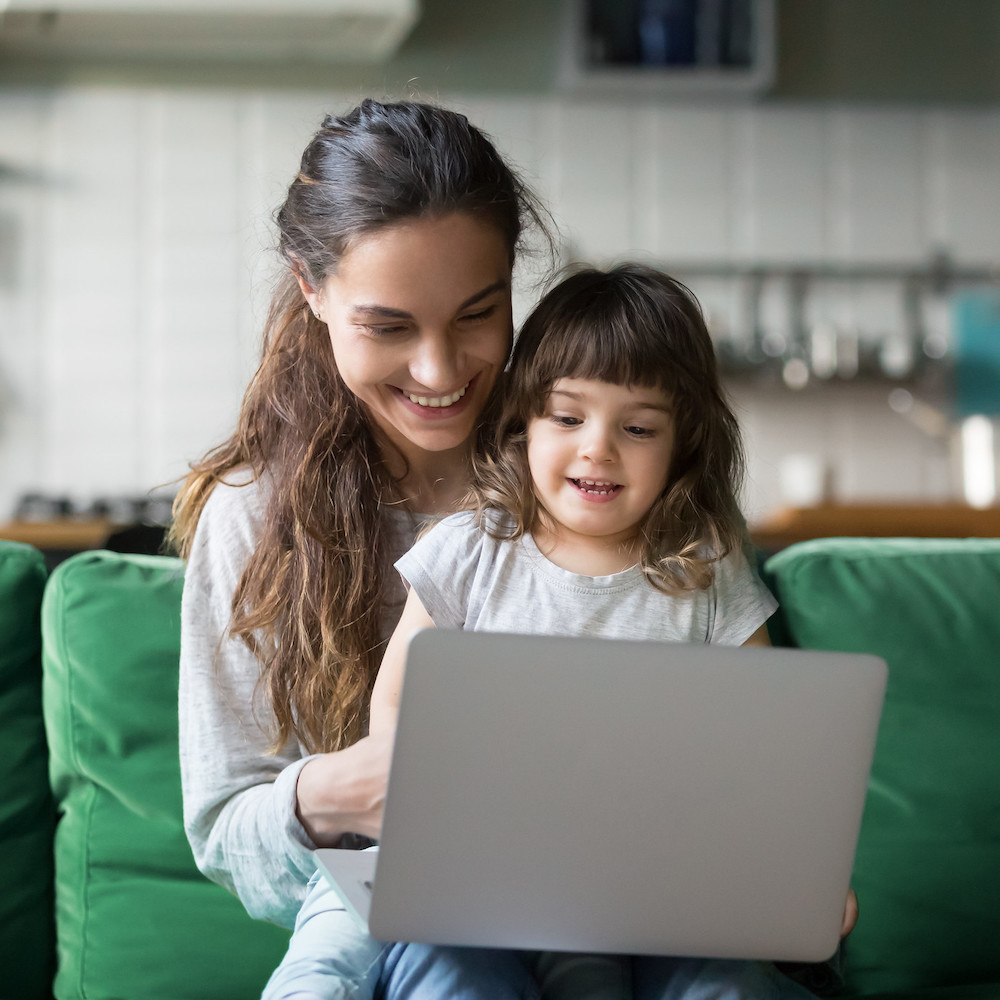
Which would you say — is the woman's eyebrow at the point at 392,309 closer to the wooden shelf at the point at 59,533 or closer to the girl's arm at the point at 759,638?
the girl's arm at the point at 759,638

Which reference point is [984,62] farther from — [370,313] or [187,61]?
[370,313]

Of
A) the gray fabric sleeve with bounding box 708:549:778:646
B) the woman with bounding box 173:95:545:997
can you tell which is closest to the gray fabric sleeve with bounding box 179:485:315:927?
the woman with bounding box 173:95:545:997

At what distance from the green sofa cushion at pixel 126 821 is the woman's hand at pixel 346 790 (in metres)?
0.33

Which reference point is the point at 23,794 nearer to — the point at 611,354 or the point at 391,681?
the point at 391,681

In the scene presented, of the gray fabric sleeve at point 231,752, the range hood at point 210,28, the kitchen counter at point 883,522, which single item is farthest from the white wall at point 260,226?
the gray fabric sleeve at point 231,752

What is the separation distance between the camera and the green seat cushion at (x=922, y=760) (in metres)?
1.33

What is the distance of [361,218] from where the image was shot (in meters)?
1.22

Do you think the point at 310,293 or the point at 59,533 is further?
the point at 59,533

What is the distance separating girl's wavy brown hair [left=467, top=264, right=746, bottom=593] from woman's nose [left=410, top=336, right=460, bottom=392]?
0.28 ft

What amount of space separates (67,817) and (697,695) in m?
0.87

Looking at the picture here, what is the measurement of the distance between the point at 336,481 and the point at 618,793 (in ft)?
1.97

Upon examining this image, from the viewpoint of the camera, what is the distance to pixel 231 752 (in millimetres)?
1211

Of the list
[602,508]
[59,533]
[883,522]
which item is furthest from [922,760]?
[59,533]

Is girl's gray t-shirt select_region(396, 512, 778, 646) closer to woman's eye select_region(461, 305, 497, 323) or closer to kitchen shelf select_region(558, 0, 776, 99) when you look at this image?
woman's eye select_region(461, 305, 497, 323)
